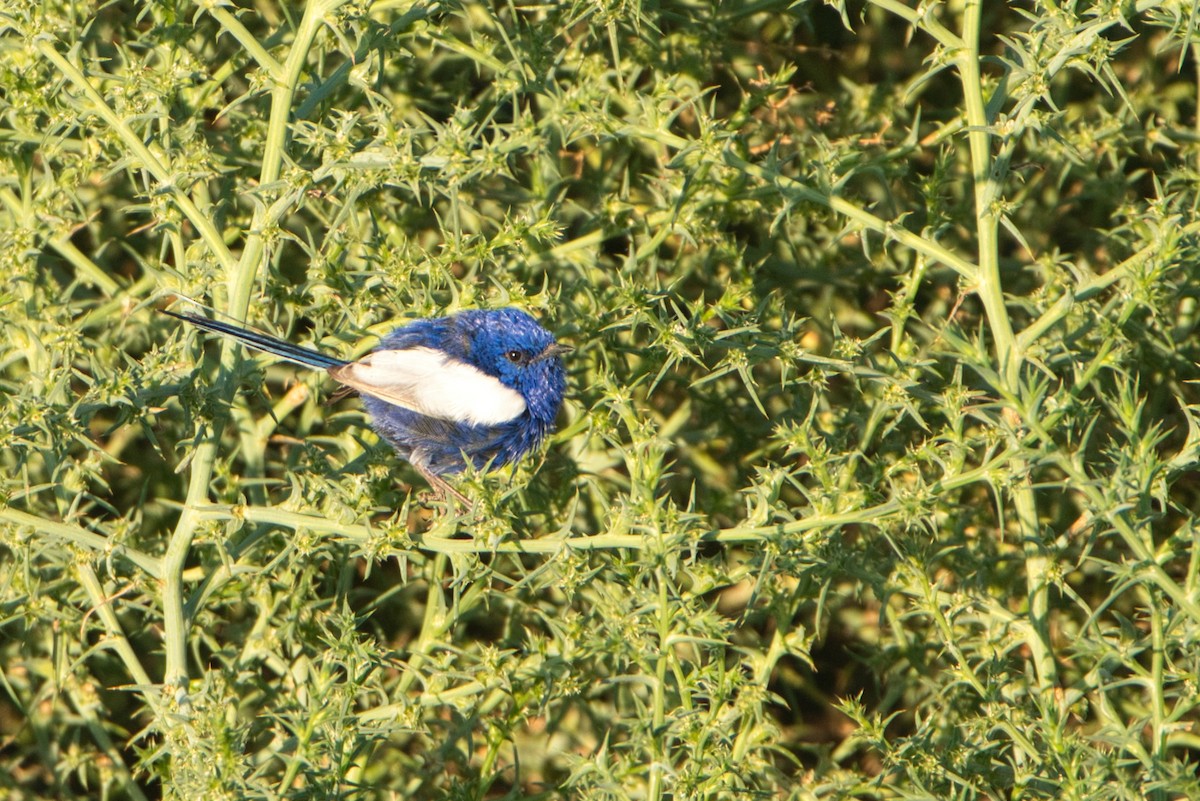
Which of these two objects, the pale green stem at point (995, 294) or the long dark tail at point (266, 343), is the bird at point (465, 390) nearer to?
the long dark tail at point (266, 343)

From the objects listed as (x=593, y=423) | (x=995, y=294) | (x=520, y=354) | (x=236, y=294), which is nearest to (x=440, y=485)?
(x=520, y=354)

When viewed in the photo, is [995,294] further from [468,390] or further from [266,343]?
[266,343]

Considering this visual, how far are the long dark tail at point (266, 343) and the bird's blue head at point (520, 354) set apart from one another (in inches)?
14.9

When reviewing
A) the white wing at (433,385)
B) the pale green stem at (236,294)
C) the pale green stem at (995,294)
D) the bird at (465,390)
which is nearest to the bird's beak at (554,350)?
the bird at (465,390)

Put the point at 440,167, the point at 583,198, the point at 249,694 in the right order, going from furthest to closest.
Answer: the point at 583,198
the point at 249,694
the point at 440,167

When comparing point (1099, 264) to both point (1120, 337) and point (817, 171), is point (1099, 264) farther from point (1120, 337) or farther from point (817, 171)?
point (817, 171)

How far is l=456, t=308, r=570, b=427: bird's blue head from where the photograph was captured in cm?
319

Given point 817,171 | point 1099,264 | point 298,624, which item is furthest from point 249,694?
point 1099,264

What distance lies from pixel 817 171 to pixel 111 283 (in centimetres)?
185

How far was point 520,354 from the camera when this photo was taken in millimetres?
3227

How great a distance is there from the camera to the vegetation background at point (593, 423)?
8.81ft

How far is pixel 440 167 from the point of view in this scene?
2873 mm

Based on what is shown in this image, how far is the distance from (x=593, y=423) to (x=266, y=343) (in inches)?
30.4

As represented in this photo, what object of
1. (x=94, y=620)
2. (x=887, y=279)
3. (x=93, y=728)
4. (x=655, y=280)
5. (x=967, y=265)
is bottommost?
(x=93, y=728)
